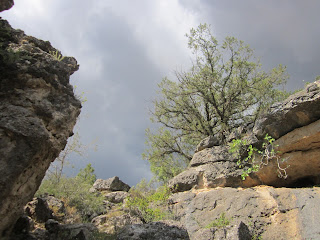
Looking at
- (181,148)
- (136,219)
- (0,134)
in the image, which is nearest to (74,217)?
(136,219)

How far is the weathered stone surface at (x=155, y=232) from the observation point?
21.2 feet

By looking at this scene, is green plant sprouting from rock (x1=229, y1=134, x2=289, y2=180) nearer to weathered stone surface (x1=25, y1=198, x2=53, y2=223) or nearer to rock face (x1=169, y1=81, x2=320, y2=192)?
rock face (x1=169, y1=81, x2=320, y2=192)

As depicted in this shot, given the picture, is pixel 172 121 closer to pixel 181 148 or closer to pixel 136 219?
pixel 181 148

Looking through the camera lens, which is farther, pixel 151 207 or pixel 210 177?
pixel 151 207

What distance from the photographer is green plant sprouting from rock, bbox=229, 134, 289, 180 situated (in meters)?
10.9

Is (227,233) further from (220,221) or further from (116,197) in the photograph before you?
(116,197)

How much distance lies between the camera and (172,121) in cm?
2181

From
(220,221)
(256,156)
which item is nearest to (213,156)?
(256,156)

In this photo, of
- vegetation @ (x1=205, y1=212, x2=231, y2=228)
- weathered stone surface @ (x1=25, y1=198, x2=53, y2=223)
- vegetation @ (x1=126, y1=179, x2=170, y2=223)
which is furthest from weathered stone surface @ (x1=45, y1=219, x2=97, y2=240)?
vegetation @ (x1=205, y1=212, x2=231, y2=228)

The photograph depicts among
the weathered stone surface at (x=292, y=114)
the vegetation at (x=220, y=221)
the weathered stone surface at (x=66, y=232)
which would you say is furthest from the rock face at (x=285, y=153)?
the weathered stone surface at (x=66, y=232)

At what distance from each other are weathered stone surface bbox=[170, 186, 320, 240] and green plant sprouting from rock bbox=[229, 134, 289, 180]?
0.92 metres

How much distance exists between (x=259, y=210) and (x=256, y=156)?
274 centimetres

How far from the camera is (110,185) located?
2078 centimetres

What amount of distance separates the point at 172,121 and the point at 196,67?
517cm
